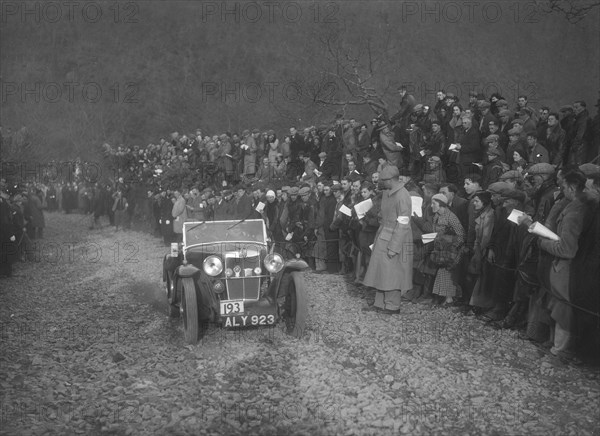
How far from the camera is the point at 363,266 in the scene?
11.1m

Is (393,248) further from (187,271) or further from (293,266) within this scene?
(187,271)

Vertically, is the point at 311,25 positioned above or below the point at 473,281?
above

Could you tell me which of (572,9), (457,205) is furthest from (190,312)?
(572,9)

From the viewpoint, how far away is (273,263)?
747 centimetres

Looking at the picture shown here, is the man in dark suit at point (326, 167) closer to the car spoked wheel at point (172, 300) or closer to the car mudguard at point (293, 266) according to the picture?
the car spoked wheel at point (172, 300)

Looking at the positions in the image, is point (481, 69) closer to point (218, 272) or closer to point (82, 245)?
point (82, 245)

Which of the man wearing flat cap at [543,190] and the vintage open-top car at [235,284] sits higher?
the man wearing flat cap at [543,190]

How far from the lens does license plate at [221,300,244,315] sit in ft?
23.1

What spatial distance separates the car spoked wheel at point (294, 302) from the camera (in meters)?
7.24

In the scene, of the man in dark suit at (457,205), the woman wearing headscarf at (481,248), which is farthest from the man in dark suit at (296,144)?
the woman wearing headscarf at (481,248)

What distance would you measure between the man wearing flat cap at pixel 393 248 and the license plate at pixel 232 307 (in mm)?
2148

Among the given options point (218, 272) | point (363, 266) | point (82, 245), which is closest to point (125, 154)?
point (82, 245)

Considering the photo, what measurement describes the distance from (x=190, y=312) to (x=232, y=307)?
52 cm

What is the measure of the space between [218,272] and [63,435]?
295cm
